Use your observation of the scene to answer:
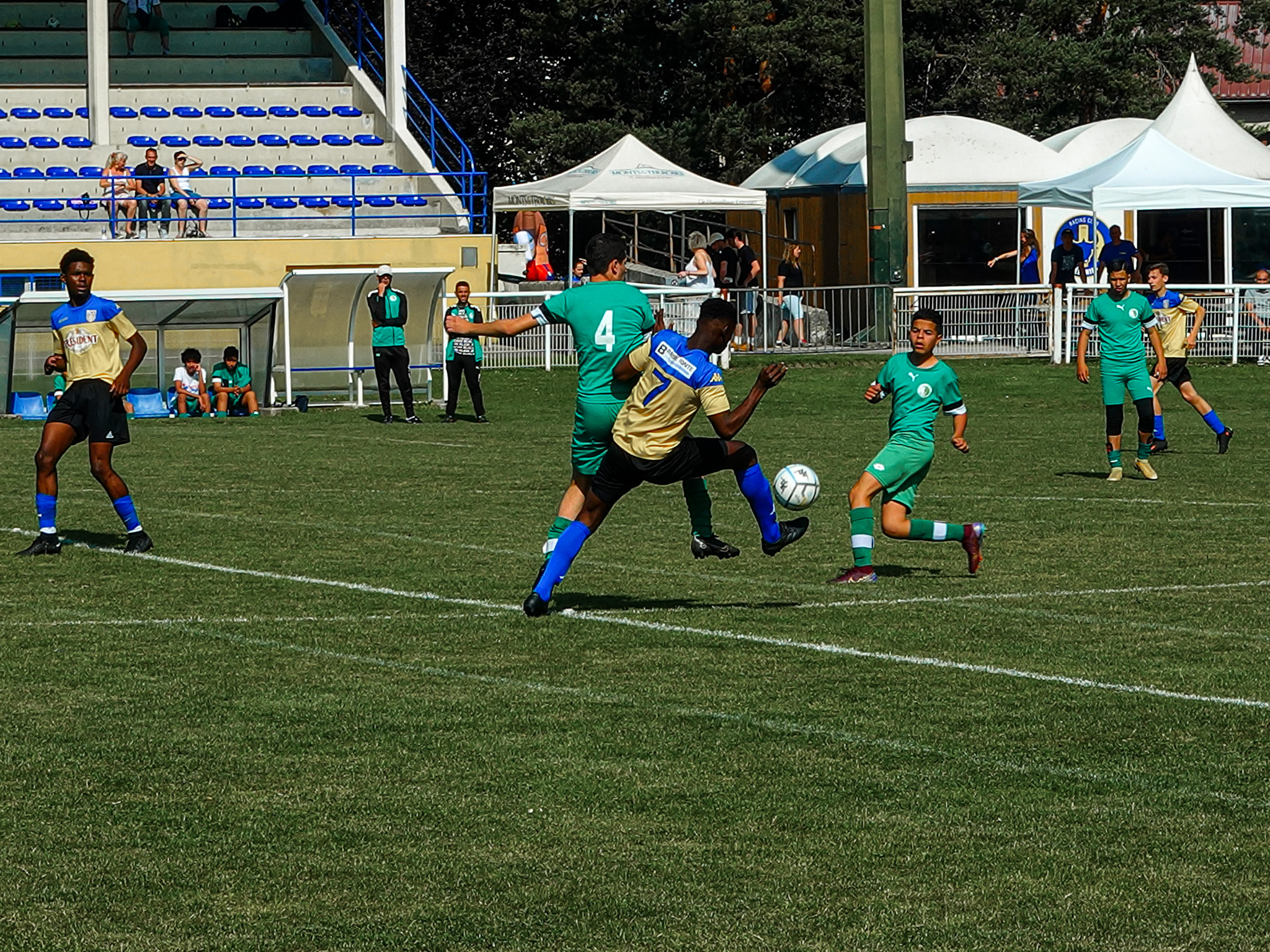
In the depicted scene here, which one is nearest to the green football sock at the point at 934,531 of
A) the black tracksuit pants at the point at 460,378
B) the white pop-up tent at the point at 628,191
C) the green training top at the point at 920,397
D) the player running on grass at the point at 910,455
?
the player running on grass at the point at 910,455

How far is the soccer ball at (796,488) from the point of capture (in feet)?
A: 36.9

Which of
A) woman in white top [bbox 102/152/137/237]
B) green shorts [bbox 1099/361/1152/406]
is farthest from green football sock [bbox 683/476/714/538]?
woman in white top [bbox 102/152/137/237]

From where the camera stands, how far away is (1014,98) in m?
53.3

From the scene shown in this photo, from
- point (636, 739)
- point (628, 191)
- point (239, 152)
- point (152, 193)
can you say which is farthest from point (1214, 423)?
point (239, 152)

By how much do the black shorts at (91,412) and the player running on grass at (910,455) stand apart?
15.5 feet

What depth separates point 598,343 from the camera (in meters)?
11.4

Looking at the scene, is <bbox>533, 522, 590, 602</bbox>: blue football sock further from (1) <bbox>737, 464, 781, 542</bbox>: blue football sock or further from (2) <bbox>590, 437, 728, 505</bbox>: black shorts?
(1) <bbox>737, 464, 781, 542</bbox>: blue football sock

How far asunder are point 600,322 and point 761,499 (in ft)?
5.05

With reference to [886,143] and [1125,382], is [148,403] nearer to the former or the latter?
[1125,382]

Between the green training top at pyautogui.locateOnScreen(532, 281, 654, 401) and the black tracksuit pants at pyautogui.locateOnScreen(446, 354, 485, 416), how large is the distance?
1376cm

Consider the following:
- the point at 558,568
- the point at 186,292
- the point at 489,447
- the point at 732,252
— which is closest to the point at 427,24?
the point at 732,252

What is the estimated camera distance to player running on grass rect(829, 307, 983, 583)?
11609mm

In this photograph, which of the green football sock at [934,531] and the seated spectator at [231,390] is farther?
the seated spectator at [231,390]

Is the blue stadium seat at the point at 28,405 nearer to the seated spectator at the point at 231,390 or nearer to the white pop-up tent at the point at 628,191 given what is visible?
the seated spectator at the point at 231,390
